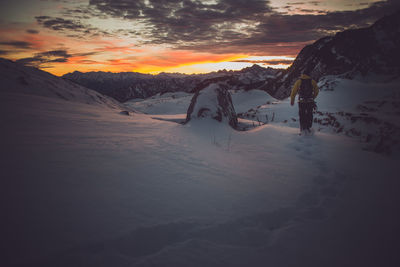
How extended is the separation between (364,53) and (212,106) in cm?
2483

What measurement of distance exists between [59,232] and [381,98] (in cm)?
1712

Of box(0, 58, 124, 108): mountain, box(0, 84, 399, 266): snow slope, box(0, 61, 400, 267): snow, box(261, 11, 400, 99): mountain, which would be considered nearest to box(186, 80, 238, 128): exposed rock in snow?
box(0, 61, 400, 267): snow

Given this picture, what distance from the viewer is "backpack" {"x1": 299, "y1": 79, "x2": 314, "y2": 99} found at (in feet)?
17.1

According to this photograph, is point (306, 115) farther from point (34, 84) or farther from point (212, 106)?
point (34, 84)

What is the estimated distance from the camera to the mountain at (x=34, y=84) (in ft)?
17.9

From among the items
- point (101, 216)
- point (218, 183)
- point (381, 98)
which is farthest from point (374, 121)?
point (101, 216)

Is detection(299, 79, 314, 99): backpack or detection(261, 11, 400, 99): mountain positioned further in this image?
detection(261, 11, 400, 99): mountain

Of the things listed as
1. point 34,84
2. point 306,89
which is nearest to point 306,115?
point 306,89

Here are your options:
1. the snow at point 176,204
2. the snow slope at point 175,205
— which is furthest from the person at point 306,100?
the snow slope at point 175,205

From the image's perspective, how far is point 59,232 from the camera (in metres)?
1.28

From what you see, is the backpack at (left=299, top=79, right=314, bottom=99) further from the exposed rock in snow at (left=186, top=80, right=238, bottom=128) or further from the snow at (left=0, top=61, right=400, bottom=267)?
the exposed rock in snow at (left=186, top=80, right=238, bottom=128)

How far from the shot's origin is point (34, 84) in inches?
238

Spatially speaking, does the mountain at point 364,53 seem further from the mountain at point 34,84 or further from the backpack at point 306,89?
the mountain at point 34,84

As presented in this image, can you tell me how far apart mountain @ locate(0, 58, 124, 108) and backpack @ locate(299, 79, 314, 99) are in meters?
7.85
